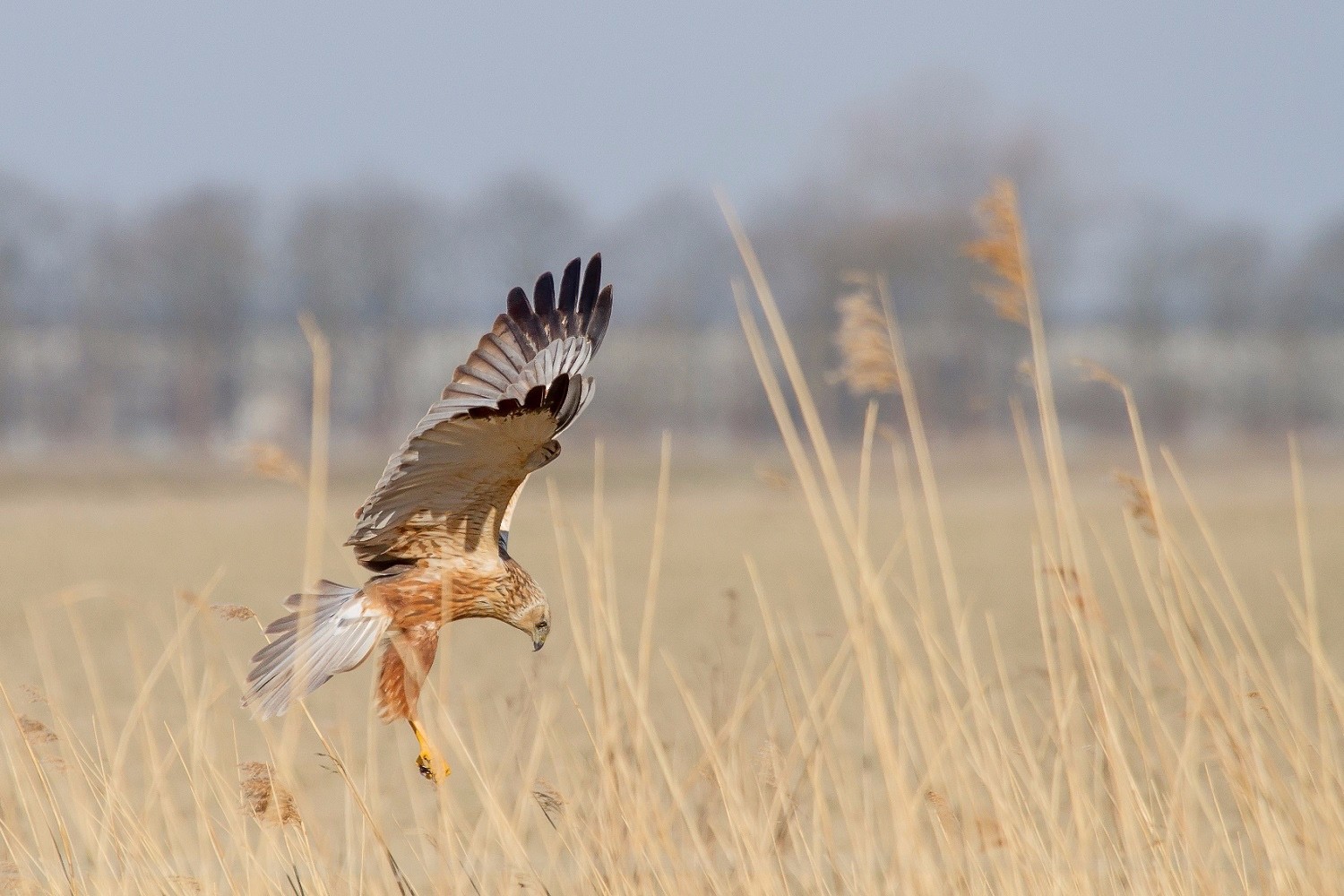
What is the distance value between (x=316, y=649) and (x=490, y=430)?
2.08ft

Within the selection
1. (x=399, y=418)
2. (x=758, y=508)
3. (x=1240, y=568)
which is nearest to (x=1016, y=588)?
(x=1240, y=568)

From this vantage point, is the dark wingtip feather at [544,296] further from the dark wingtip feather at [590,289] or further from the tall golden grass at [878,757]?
the tall golden grass at [878,757]

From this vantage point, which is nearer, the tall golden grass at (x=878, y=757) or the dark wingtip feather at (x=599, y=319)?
the tall golden grass at (x=878, y=757)

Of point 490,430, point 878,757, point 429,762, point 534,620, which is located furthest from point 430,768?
point 878,757

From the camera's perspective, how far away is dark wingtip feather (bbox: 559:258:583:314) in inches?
133

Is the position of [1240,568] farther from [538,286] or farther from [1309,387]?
[1309,387]

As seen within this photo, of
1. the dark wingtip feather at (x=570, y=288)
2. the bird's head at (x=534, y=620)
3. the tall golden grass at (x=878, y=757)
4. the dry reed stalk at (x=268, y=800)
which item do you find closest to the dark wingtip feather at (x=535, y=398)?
the tall golden grass at (x=878, y=757)

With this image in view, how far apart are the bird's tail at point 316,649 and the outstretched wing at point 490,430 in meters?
0.13

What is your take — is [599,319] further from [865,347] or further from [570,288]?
[865,347]

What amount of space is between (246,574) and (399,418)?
107ft

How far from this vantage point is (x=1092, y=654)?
9.20ft

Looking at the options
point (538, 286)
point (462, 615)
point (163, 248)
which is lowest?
point (462, 615)

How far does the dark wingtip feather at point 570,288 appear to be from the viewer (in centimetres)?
339

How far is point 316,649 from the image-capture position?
121 inches
